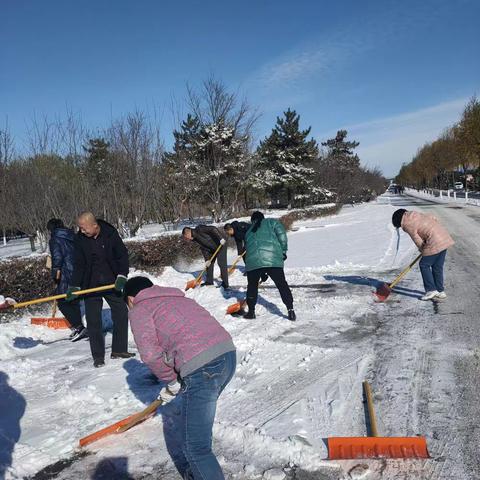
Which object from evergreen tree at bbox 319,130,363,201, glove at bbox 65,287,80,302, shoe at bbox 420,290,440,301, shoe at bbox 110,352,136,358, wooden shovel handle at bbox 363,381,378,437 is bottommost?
wooden shovel handle at bbox 363,381,378,437

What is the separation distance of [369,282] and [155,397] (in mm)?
5442

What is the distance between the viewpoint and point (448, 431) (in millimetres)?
3023

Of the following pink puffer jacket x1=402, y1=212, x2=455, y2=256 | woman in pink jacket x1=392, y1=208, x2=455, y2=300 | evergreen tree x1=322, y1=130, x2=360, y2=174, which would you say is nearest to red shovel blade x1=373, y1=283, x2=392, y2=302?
woman in pink jacket x1=392, y1=208, x2=455, y2=300

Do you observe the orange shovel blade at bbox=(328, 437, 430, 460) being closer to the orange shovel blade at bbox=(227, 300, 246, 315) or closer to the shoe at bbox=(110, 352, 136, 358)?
the shoe at bbox=(110, 352, 136, 358)

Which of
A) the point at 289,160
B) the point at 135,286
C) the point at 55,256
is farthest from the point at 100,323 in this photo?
the point at 289,160

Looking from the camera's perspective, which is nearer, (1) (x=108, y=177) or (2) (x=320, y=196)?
(1) (x=108, y=177)

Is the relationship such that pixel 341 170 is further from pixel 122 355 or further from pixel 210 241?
pixel 122 355

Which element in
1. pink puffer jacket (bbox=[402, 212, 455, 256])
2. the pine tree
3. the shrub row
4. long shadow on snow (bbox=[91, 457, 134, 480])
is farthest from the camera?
the pine tree

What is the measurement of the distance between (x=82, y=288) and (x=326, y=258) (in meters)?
7.72

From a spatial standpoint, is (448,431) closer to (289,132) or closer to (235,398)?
(235,398)

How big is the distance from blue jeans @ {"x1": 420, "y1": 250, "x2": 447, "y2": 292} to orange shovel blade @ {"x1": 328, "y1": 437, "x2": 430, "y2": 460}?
162 inches

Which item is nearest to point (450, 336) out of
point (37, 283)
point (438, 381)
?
point (438, 381)

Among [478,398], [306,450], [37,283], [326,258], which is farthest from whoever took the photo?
[326,258]

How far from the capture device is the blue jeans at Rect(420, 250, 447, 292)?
21.1 ft
